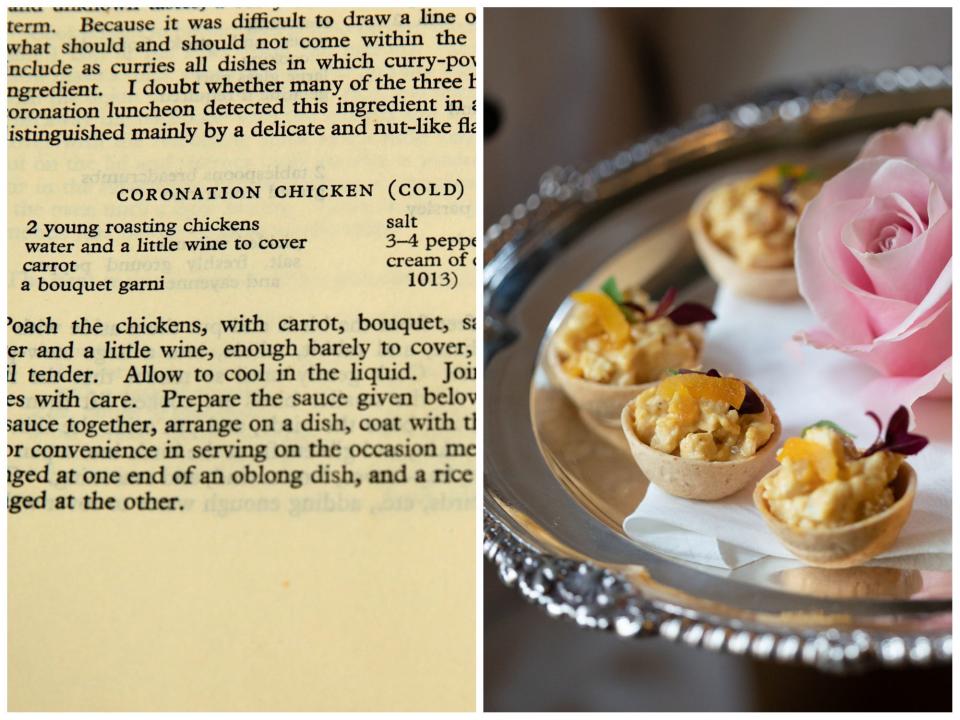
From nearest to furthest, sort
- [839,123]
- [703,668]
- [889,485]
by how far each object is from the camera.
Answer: [889,485] → [839,123] → [703,668]

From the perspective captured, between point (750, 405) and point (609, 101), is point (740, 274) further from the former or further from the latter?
point (609, 101)

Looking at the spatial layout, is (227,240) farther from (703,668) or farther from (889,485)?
(703,668)

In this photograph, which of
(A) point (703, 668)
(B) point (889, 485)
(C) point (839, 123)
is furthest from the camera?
(A) point (703, 668)

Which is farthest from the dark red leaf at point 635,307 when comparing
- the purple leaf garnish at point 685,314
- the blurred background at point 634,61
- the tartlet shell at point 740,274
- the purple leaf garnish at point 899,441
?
the blurred background at point 634,61

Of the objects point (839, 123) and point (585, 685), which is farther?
point (585, 685)

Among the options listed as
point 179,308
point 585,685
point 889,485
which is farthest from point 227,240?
point 585,685

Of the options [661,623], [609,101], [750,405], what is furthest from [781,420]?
[609,101]

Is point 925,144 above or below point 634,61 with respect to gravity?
below

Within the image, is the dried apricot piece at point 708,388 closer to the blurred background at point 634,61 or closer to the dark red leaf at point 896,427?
the dark red leaf at point 896,427
